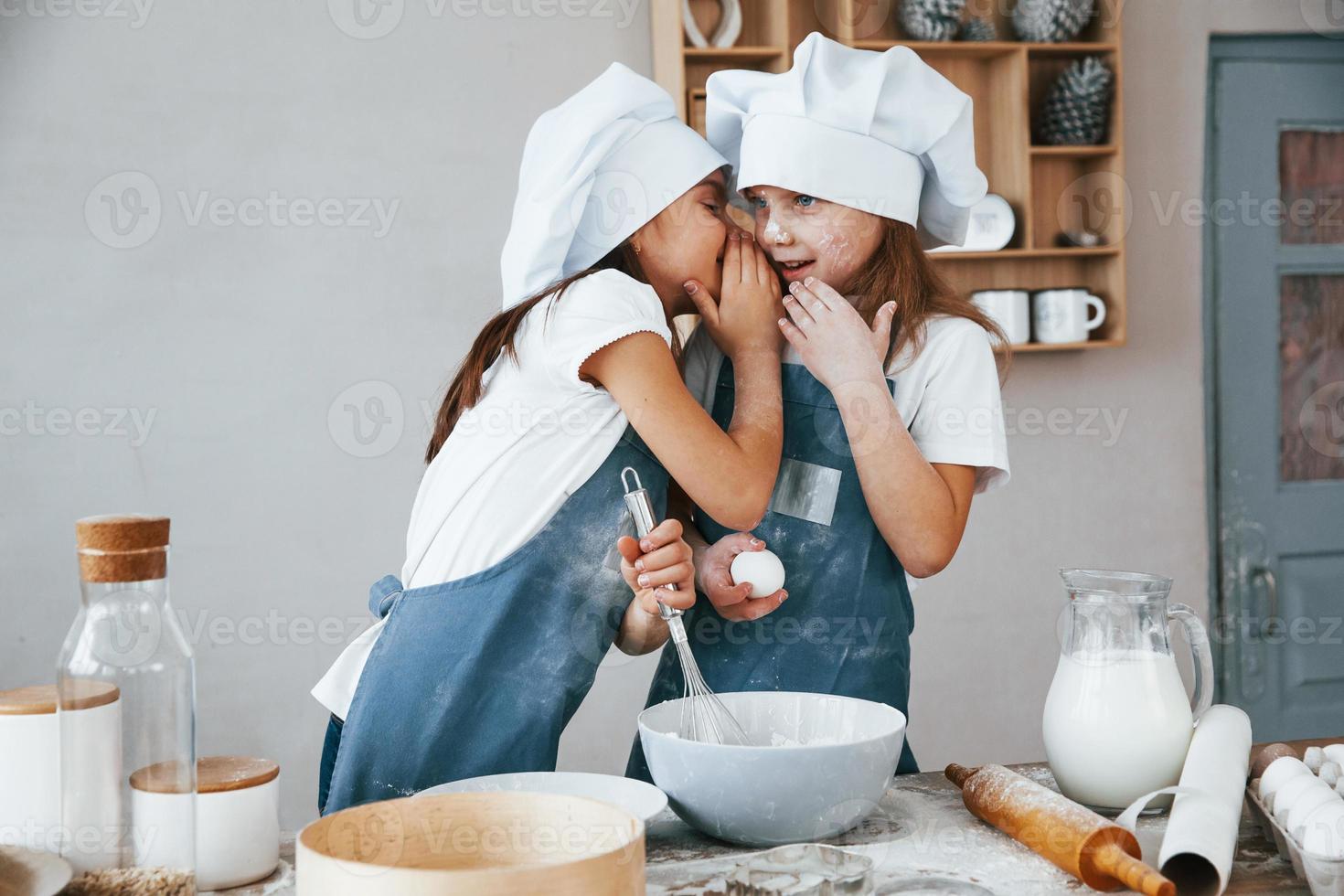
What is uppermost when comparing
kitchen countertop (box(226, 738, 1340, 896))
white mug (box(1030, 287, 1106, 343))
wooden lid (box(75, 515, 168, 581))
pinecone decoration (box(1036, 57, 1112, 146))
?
pinecone decoration (box(1036, 57, 1112, 146))

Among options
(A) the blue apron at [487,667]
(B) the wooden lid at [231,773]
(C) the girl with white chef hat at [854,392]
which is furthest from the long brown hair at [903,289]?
(B) the wooden lid at [231,773]

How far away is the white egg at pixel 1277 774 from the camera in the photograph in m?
0.86

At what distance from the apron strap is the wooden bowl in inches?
19.4

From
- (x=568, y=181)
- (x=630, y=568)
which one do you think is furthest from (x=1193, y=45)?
(x=630, y=568)

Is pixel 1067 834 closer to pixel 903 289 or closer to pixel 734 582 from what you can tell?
pixel 734 582

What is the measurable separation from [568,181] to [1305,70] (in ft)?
7.49

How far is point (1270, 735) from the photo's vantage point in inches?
108

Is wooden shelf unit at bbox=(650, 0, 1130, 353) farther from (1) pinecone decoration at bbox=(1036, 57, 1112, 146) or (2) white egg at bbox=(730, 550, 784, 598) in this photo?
(2) white egg at bbox=(730, 550, 784, 598)

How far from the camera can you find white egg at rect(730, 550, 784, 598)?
3.64ft

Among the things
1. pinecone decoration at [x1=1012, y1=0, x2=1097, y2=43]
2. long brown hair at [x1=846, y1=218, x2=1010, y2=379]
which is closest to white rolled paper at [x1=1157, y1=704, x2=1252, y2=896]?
long brown hair at [x1=846, y1=218, x2=1010, y2=379]

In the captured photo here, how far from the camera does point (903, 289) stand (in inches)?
51.5

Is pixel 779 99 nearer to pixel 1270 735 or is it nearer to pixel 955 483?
pixel 955 483

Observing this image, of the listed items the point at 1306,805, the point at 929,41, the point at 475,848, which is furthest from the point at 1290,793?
the point at 929,41

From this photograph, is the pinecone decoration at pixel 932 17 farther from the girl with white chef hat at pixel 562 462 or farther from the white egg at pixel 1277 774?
the white egg at pixel 1277 774
